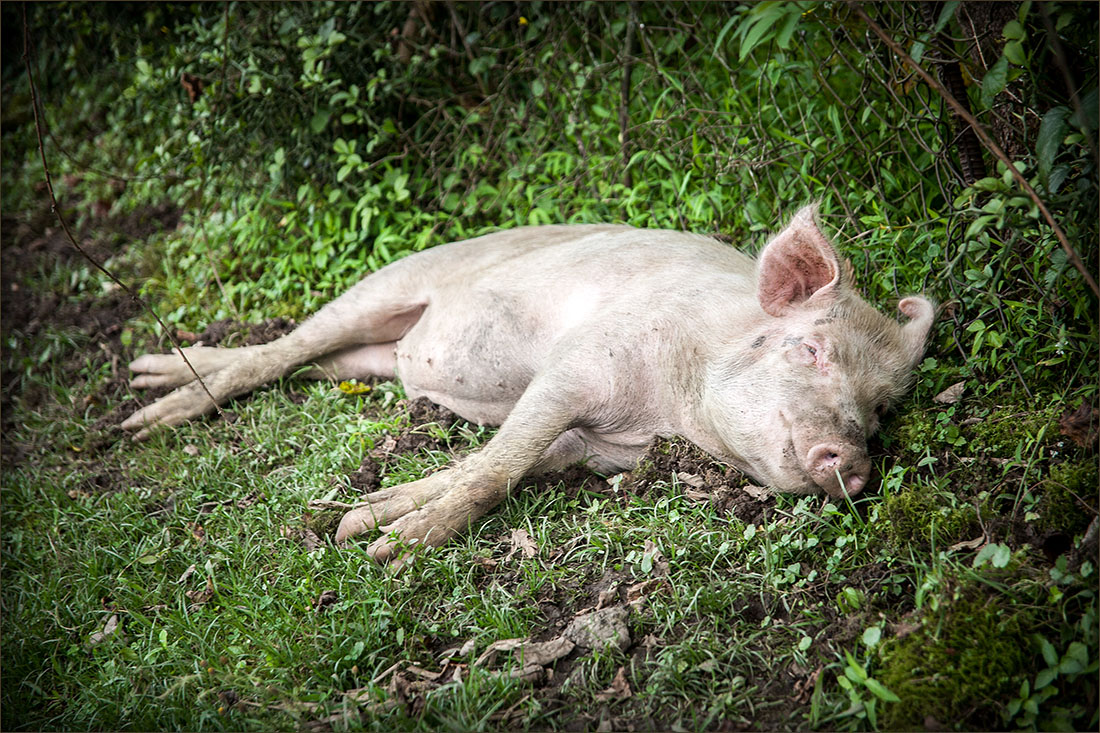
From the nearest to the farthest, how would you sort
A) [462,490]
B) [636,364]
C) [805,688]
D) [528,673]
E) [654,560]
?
[805,688] < [528,673] < [654,560] < [462,490] < [636,364]

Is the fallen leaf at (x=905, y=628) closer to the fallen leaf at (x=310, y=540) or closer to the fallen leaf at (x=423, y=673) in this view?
the fallen leaf at (x=423, y=673)

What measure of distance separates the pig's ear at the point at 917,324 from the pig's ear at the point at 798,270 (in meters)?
0.33

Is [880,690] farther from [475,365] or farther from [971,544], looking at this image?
[475,365]

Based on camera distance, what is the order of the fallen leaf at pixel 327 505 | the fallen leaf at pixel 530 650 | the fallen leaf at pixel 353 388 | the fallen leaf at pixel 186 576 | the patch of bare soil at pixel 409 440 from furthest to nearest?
the fallen leaf at pixel 353 388 < the patch of bare soil at pixel 409 440 < the fallen leaf at pixel 327 505 < the fallen leaf at pixel 186 576 < the fallen leaf at pixel 530 650

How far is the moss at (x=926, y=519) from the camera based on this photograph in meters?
2.72

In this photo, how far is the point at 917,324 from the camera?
3.39m

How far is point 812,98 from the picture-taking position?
440 centimetres

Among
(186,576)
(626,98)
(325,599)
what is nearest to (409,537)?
(325,599)

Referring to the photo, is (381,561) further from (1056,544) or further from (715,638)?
(1056,544)

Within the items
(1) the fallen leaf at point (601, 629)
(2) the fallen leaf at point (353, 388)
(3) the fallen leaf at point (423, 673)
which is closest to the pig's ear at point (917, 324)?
(1) the fallen leaf at point (601, 629)

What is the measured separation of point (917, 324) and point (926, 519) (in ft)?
3.03

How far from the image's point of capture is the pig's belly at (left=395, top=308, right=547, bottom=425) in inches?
153

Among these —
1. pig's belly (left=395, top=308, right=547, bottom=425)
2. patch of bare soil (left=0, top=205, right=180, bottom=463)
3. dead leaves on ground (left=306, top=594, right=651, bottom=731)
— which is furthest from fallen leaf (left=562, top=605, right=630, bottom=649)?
patch of bare soil (left=0, top=205, right=180, bottom=463)

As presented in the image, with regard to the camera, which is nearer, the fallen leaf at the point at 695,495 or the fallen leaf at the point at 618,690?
the fallen leaf at the point at 618,690
